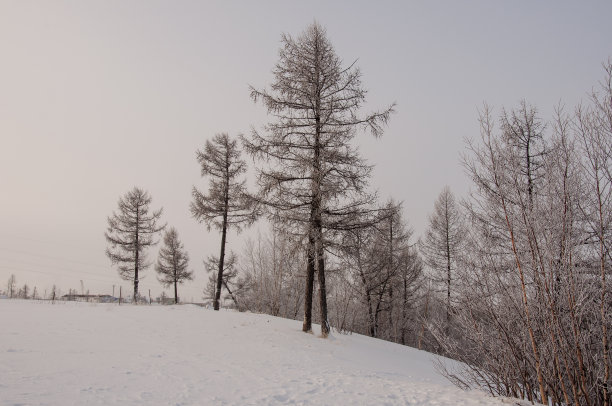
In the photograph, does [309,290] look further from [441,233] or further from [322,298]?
[441,233]

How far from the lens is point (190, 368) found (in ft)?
20.9

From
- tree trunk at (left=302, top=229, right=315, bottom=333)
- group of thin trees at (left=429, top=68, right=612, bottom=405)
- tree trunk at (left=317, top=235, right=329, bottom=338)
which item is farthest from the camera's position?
tree trunk at (left=302, top=229, right=315, bottom=333)

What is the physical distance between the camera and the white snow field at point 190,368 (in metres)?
4.61

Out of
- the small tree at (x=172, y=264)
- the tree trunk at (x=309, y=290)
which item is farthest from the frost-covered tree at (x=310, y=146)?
the small tree at (x=172, y=264)

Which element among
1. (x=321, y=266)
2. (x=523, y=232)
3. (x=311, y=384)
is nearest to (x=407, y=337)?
(x=321, y=266)

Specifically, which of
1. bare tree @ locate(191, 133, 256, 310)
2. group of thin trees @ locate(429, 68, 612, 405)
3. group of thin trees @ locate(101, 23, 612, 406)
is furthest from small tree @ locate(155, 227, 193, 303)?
group of thin trees @ locate(429, 68, 612, 405)

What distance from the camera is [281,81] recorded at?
40.5 ft

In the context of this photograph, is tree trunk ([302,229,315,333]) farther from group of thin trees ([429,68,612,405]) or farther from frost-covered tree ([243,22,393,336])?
group of thin trees ([429,68,612,405])

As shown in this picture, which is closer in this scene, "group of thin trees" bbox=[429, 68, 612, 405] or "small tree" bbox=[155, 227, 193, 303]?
"group of thin trees" bbox=[429, 68, 612, 405]

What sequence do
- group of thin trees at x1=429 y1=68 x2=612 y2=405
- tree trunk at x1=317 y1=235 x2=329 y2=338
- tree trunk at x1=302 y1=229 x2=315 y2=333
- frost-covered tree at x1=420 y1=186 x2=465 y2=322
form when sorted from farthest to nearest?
frost-covered tree at x1=420 y1=186 x2=465 y2=322 < tree trunk at x1=302 y1=229 x2=315 y2=333 < tree trunk at x1=317 y1=235 x2=329 y2=338 < group of thin trees at x1=429 y1=68 x2=612 y2=405

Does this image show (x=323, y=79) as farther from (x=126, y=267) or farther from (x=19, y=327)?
(x=126, y=267)

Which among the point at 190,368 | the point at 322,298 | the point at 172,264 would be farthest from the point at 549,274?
the point at 172,264

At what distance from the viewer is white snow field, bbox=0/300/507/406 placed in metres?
4.61

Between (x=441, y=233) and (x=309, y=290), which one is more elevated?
(x=441, y=233)
